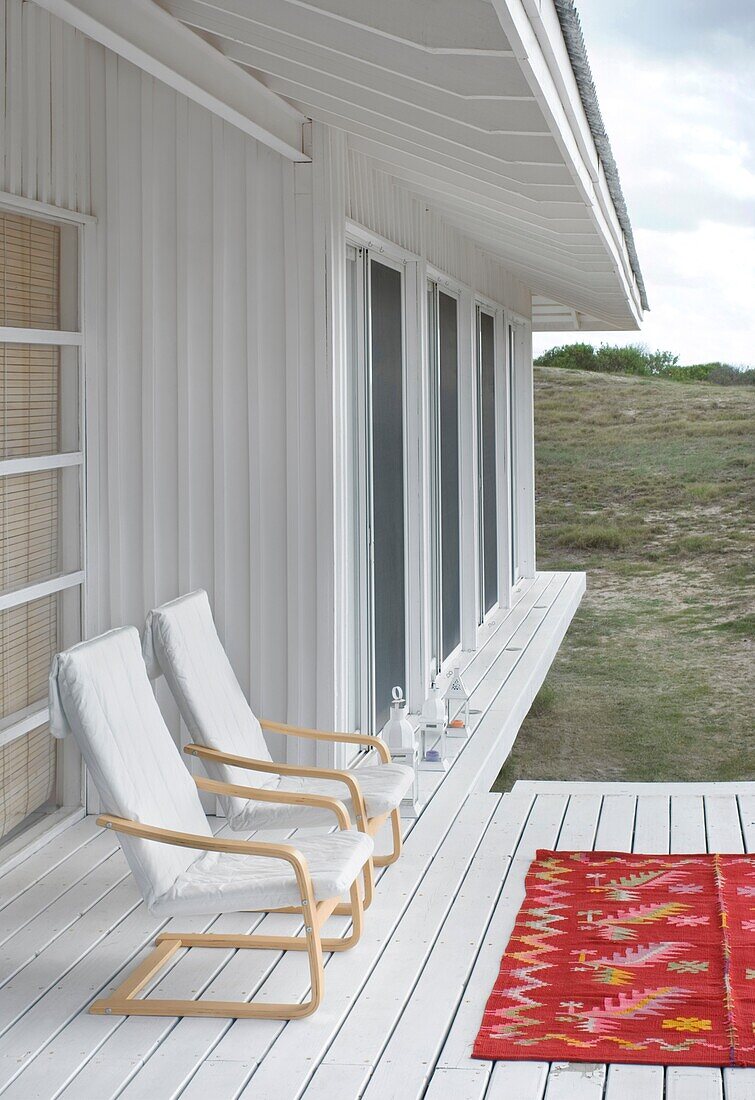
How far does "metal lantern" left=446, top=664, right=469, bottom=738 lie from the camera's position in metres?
6.22

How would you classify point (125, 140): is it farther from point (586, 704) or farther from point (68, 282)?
point (586, 704)

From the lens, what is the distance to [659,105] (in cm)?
3183

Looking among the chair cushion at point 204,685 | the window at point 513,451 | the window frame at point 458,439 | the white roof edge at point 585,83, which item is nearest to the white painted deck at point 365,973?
the chair cushion at point 204,685

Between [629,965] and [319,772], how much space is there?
1115 millimetres

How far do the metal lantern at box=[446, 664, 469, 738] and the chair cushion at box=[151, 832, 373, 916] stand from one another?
264cm

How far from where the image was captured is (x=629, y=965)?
347 cm

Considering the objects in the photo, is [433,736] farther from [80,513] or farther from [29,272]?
[29,272]

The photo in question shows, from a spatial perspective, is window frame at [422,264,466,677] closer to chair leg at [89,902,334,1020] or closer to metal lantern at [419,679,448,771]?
metal lantern at [419,679,448,771]

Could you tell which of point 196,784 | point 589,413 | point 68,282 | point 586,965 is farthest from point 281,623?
point 589,413

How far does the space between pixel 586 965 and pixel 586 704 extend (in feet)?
40.2

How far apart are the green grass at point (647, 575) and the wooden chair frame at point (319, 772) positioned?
764cm

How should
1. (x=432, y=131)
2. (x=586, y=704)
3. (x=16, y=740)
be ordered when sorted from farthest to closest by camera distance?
(x=586, y=704), (x=16, y=740), (x=432, y=131)

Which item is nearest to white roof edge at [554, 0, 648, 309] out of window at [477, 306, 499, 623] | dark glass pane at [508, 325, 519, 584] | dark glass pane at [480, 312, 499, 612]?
window at [477, 306, 499, 623]

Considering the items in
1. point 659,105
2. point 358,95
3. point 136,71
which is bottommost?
point 358,95
